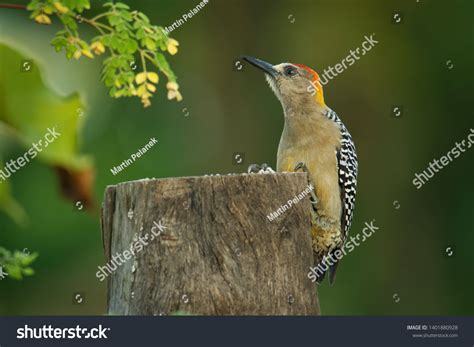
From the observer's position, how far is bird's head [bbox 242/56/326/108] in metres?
5.90

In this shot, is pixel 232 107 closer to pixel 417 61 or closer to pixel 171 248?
pixel 417 61

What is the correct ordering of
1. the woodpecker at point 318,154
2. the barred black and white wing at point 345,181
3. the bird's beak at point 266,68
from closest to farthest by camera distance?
the woodpecker at point 318,154 → the barred black and white wing at point 345,181 → the bird's beak at point 266,68

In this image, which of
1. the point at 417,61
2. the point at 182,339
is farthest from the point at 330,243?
the point at 417,61

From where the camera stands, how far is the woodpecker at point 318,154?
5430 millimetres

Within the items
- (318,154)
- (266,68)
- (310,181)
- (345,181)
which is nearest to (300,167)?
(310,181)

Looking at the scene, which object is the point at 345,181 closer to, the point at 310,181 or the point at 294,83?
the point at 310,181

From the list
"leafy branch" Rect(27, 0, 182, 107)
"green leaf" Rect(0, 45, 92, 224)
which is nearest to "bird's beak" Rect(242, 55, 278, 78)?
"leafy branch" Rect(27, 0, 182, 107)

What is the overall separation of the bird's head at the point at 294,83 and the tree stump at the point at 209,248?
2.22 metres

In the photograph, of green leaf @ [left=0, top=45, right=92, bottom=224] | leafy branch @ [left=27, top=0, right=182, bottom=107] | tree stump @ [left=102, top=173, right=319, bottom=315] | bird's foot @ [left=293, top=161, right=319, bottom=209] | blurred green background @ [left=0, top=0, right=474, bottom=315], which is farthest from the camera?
blurred green background @ [left=0, top=0, right=474, bottom=315]

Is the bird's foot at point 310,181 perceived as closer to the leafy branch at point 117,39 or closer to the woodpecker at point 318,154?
the woodpecker at point 318,154

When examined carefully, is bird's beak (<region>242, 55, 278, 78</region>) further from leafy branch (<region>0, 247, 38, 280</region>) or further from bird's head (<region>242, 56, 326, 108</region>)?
leafy branch (<region>0, 247, 38, 280</region>)

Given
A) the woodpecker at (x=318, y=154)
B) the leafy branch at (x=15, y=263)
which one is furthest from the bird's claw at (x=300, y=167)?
the leafy branch at (x=15, y=263)

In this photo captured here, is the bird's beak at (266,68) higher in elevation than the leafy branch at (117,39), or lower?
higher

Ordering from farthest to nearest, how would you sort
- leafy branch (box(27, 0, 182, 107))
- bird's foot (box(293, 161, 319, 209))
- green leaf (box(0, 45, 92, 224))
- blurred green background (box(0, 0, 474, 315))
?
blurred green background (box(0, 0, 474, 315)) → bird's foot (box(293, 161, 319, 209)) → leafy branch (box(27, 0, 182, 107)) → green leaf (box(0, 45, 92, 224))
